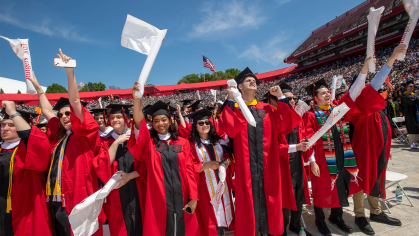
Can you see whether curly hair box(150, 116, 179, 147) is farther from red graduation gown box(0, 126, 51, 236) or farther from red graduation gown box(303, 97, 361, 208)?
red graduation gown box(303, 97, 361, 208)

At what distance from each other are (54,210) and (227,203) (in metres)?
2.12

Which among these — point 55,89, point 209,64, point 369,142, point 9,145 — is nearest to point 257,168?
point 369,142

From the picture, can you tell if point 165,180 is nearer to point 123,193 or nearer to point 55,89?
point 123,193

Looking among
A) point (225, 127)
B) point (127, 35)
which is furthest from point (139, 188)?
point (127, 35)

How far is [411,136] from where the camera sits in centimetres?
789

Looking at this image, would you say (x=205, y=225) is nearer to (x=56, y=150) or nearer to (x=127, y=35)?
(x=56, y=150)

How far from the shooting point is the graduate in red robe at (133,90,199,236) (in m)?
2.33

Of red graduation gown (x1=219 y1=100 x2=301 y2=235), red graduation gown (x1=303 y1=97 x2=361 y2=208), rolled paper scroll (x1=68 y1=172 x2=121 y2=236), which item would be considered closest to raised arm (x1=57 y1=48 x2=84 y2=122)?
rolled paper scroll (x1=68 y1=172 x2=121 y2=236)

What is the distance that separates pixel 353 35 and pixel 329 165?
118ft

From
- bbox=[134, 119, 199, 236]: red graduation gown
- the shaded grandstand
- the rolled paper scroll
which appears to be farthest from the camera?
the shaded grandstand

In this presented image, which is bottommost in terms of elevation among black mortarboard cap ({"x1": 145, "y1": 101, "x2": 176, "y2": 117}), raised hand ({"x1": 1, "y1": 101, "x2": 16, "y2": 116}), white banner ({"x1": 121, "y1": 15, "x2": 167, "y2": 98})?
black mortarboard cap ({"x1": 145, "y1": 101, "x2": 176, "y2": 117})

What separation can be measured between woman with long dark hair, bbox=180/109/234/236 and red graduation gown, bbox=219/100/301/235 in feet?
0.71

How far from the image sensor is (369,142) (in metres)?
3.31

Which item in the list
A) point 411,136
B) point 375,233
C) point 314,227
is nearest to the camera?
point 375,233
